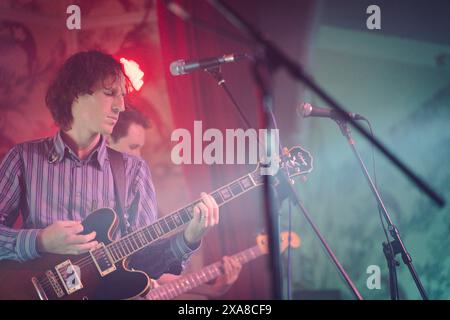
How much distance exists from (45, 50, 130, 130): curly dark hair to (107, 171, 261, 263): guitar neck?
686mm

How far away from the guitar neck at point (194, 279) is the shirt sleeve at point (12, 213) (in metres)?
0.62

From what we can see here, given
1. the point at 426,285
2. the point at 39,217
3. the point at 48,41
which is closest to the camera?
the point at 39,217

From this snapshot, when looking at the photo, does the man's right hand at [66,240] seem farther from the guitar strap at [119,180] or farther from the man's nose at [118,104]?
the man's nose at [118,104]

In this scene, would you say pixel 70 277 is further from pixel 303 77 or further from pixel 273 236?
pixel 303 77

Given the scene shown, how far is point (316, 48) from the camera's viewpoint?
2.61 metres

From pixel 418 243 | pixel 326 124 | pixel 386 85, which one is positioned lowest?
pixel 418 243

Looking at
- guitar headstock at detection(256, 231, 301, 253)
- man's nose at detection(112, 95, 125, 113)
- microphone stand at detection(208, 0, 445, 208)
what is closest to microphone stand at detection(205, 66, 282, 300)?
microphone stand at detection(208, 0, 445, 208)

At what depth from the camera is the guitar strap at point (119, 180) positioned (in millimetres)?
2291

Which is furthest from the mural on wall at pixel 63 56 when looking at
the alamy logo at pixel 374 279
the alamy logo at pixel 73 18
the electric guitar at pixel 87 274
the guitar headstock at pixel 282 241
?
the alamy logo at pixel 374 279

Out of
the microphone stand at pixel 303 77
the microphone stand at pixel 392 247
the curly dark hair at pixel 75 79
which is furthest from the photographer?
the curly dark hair at pixel 75 79

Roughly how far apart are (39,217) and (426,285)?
205 centimetres
